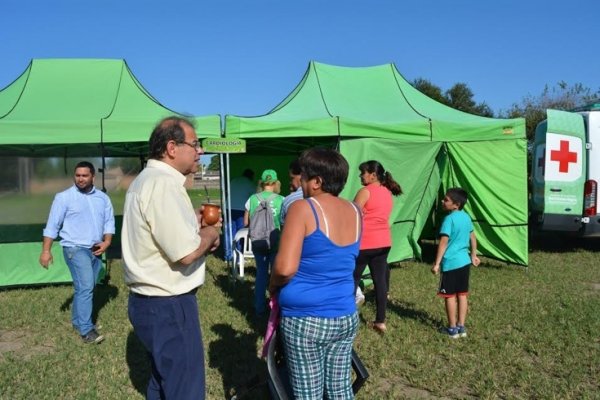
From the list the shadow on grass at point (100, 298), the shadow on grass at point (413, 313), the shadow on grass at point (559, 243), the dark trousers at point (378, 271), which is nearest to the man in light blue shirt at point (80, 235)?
the shadow on grass at point (100, 298)

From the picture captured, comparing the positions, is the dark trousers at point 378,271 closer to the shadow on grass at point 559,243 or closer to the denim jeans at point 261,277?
the denim jeans at point 261,277

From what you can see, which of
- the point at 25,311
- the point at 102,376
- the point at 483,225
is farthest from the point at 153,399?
the point at 483,225

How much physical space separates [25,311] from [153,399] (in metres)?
4.06

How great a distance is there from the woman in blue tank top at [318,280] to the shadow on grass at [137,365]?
1.87 m

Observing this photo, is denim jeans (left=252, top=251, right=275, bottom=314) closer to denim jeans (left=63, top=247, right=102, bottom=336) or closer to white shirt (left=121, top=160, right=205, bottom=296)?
denim jeans (left=63, top=247, right=102, bottom=336)

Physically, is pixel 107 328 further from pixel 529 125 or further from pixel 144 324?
pixel 529 125

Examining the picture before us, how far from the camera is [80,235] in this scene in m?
4.51

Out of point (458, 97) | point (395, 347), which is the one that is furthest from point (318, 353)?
point (458, 97)

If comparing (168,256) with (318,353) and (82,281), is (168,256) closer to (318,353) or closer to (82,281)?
(318,353)

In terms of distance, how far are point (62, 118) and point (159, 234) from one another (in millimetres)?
5626

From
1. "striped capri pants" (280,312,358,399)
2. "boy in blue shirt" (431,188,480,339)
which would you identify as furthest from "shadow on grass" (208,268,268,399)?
"boy in blue shirt" (431,188,480,339)

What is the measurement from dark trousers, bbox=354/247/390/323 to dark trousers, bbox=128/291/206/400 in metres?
2.69

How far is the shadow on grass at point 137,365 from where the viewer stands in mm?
3752

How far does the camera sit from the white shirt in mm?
2006
